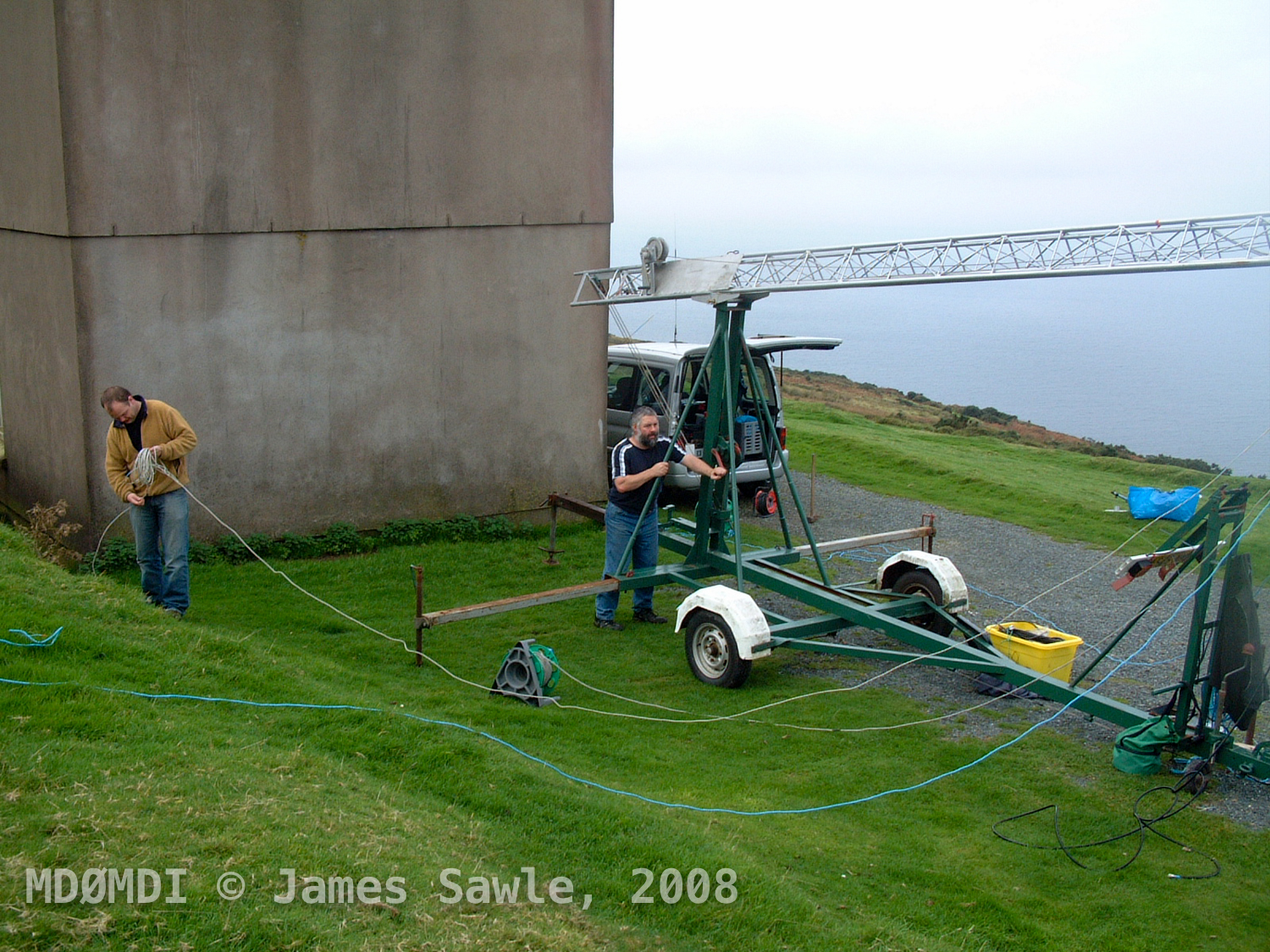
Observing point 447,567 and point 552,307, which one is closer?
point 447,567

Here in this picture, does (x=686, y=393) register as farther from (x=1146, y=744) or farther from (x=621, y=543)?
(x=1146, y=744)

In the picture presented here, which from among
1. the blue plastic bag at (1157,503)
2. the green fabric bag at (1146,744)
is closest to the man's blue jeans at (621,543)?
the green fabric bag at (1146,744)

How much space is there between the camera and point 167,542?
28.1ft

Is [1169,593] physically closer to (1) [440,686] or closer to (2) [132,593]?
(1) [440,686]

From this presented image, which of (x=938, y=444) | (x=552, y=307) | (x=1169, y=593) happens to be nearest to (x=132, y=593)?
(x=552, y=307)

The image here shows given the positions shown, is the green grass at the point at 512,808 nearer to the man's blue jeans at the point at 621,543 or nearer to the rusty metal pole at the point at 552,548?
the man's blue jeans at the point at 621,543

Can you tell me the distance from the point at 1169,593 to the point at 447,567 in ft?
23.6

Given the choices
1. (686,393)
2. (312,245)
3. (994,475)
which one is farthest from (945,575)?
(994,475)

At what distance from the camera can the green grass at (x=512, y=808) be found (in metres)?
4.18

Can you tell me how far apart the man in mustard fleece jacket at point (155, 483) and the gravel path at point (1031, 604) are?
4838mm

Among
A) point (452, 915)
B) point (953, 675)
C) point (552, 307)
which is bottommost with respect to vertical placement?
point (953, 675)

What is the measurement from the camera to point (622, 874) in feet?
16.1

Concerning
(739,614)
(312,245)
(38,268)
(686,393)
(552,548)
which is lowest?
(552,548)

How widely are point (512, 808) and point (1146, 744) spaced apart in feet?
12.6
